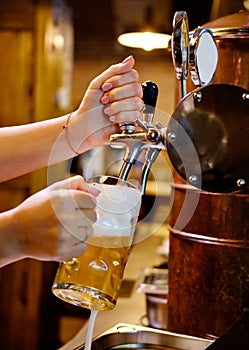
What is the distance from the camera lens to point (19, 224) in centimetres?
68

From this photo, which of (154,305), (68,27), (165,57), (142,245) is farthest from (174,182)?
(165,57)

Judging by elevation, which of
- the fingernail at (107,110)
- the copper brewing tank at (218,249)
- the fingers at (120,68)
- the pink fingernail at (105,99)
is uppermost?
the fingers at (120,68)

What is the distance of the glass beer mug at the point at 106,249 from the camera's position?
0.69 m

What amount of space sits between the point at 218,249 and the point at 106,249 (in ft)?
1.41

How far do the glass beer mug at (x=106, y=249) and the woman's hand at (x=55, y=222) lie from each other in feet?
0.10

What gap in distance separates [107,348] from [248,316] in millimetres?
252

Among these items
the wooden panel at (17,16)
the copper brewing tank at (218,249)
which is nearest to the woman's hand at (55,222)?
the copper brewing tank at (218,249)

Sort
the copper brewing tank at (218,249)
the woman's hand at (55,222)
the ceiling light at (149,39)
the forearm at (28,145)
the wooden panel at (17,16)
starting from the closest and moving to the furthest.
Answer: the woman's hand at (55,222) → the copper brewing tank at (218,249) → the forearm at (28,145) → the ceiling light at (149,39) → the wooden panel at (17,16)

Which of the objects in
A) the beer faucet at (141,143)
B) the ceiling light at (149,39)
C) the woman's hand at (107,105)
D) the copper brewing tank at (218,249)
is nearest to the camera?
the beer faucet at (141,143)

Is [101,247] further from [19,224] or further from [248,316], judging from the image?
[248,316]

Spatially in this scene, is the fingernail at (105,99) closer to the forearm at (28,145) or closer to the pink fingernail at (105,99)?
the pink fingernail at (105,99)

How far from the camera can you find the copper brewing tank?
41.6 inches

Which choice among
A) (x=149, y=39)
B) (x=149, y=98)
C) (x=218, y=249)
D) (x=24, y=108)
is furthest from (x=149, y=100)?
(x=24, y=108)

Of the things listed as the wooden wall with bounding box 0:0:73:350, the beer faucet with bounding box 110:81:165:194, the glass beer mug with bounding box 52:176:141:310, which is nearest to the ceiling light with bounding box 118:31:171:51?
the wooden wall with bounding box 0:0:73:350
